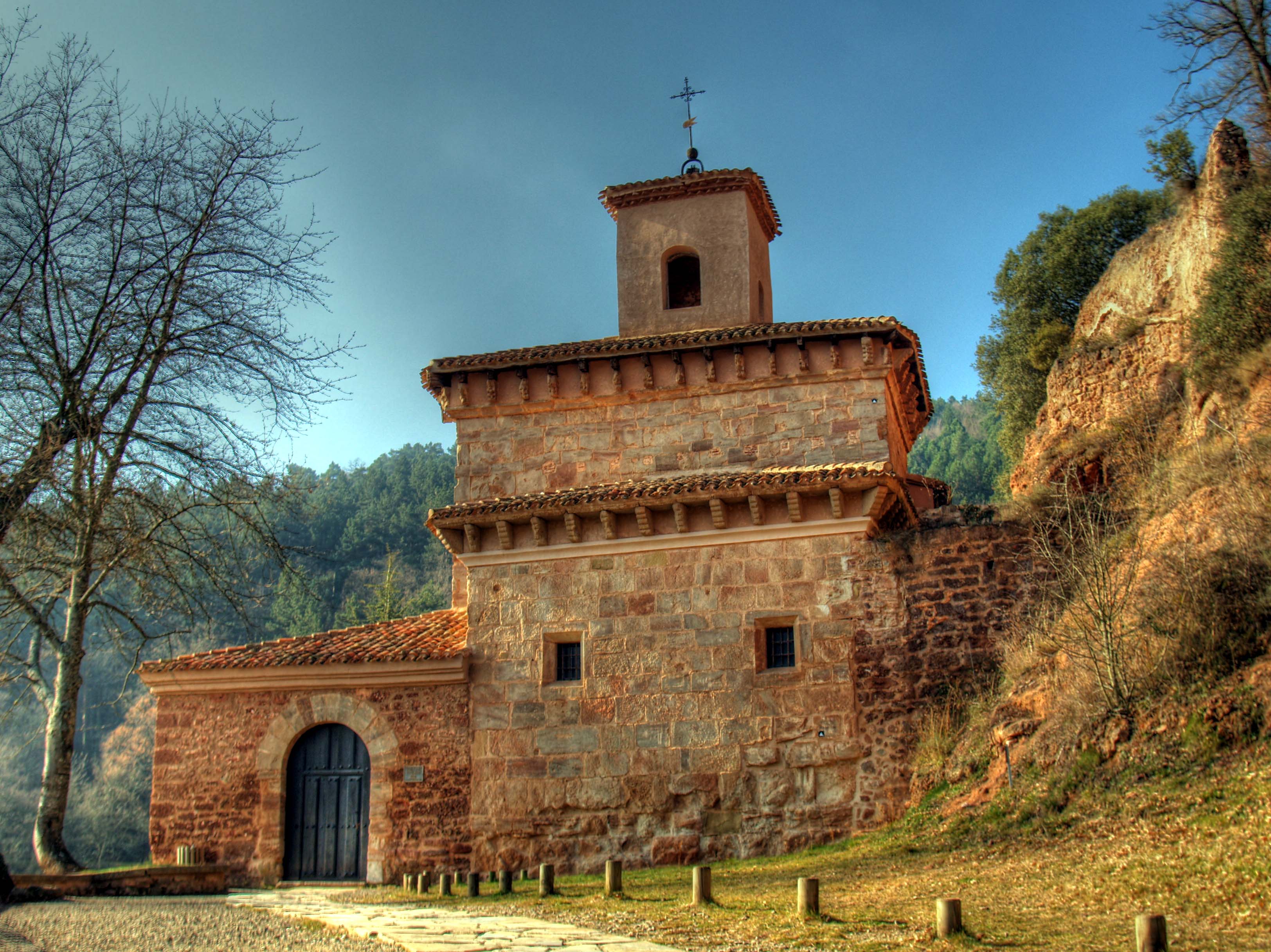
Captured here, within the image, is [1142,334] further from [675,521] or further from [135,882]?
[135,882]

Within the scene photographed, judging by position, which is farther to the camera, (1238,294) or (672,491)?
(1238,294)

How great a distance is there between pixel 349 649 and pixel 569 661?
3101 millimetres

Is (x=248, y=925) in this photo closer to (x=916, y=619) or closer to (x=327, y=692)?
(x=327, y=692)

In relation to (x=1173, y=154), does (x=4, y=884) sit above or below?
below

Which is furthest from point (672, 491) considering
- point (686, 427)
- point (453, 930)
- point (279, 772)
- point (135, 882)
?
point (135, 882)

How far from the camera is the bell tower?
18.2m

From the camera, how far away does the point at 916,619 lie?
13.6 meters

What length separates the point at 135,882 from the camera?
11.7m

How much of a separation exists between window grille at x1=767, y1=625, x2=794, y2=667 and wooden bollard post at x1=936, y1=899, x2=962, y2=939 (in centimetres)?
671

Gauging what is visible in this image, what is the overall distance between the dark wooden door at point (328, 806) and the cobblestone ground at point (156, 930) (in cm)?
417

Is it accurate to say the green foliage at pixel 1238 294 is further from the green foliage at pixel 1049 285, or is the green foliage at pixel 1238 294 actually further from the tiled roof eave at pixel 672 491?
the green foliage at pixel 1049 285

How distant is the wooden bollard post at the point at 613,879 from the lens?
1034cm

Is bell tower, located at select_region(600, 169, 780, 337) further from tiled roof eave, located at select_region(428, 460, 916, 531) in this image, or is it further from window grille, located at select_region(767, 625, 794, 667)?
window grille, located at select_region(767, 625, 794, 667)

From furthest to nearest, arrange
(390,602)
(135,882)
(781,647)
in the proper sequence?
(390,602)
(781,647)
(135,882)
